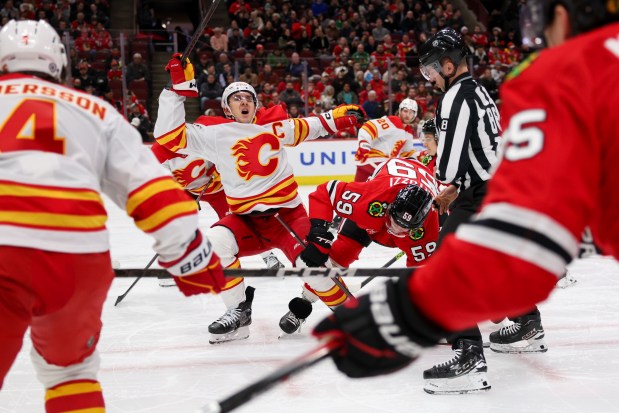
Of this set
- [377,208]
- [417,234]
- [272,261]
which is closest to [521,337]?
[417,234]

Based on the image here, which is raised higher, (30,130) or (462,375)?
(30,130)

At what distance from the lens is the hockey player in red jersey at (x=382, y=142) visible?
6.52 m

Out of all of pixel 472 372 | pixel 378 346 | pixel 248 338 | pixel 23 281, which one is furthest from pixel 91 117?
pixel 248 338

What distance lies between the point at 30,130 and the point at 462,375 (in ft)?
6.05

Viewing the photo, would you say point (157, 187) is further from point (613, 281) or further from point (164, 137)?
point (613, 281)

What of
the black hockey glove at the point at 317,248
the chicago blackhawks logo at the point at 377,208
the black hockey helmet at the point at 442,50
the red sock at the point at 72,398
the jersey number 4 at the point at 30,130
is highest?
the black hockey helmet at the point at 442,50

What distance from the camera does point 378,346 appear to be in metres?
1.01

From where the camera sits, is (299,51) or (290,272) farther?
(299,51)

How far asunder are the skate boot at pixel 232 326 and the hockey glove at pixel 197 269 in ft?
5.27

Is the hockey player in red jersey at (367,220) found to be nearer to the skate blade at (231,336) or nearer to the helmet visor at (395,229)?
the helmet visor at (395,229)

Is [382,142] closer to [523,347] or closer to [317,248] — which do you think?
[317,248]

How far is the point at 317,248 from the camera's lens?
134 inches

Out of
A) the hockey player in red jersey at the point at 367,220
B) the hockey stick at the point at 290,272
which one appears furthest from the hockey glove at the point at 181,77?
the hockey stick at the point at 290,272

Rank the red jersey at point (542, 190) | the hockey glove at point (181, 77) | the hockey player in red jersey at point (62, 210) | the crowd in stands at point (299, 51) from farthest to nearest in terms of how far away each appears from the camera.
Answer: the crowd in stands at point (299, 51), the hockey glove at point (181, 77), the hockey player in red jersey at point (62, 210), the red jersey at point (542, 190)
